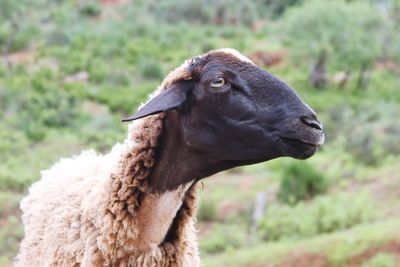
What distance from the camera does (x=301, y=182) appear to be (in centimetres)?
1591

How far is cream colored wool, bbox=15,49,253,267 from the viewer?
14.2 ft

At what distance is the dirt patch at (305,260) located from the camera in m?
10.2

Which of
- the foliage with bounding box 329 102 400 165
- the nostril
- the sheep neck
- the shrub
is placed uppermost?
the foliage with bounding box 329 102 400 165

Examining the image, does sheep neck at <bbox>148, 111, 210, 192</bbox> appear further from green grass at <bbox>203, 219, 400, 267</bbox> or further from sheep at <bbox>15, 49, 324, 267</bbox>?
green grass at <bbox>203, 219, 400, 267</bbox>

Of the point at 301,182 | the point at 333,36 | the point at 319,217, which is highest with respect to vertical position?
the point at 333,36

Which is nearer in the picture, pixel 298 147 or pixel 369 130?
pixel 298 147

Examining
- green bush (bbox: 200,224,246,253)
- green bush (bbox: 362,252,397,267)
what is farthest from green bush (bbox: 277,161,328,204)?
green bush (bbox: 362,252,397,267)

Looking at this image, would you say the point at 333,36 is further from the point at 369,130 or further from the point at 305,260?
the point at 305,260

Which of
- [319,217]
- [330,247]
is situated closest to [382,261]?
[330,247]

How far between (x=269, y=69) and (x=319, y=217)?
22.1 meters

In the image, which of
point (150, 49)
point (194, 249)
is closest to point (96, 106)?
point (150, 49)

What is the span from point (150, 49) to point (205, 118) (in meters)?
32.0

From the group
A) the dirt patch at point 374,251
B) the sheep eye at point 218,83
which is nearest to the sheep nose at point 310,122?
the sheep eye at point 218,83

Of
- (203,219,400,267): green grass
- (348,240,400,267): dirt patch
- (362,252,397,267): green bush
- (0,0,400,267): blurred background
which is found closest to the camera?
(362,252,397,267): green bush
